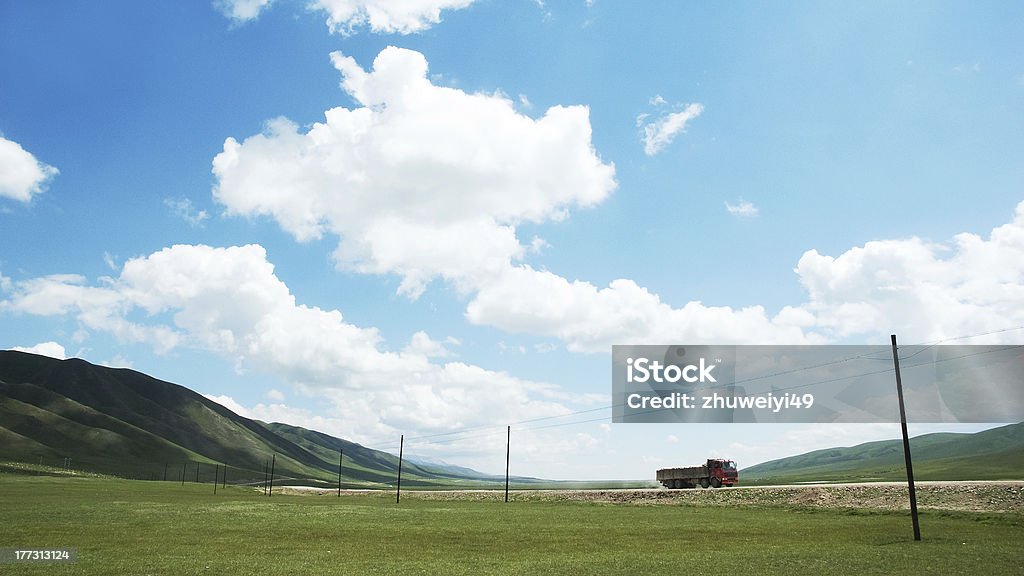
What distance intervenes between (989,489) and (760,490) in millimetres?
22891

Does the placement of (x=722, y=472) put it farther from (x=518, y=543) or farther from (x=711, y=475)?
(x=518, y=543)

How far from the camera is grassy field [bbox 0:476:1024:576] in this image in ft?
85.7

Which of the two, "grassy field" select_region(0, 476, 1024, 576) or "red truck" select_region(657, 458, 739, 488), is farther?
"red truck" select_region(657, 458, 739, 488)

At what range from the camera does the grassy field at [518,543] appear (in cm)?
2612

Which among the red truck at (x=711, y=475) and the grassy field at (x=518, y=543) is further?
the red truck at (x=711, y=475)

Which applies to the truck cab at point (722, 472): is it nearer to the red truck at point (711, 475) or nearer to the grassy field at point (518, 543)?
the red truck at point (711, 475)

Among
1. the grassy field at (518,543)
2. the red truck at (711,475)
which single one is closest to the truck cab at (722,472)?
the red truck at (711,475)

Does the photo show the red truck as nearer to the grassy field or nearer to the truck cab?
the truck cab

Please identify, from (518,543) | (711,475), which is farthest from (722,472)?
(518,543)

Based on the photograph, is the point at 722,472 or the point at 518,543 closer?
the point at 518,543

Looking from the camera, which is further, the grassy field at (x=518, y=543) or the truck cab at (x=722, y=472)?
the truck cab at (x=722, y=472)

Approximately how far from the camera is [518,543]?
Answer: 3612 cm

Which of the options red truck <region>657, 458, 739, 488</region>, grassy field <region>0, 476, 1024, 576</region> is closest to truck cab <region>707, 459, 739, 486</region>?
red truck <region>657, 458, 739, 488</region>

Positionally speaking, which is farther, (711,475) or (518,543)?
(711,475)
